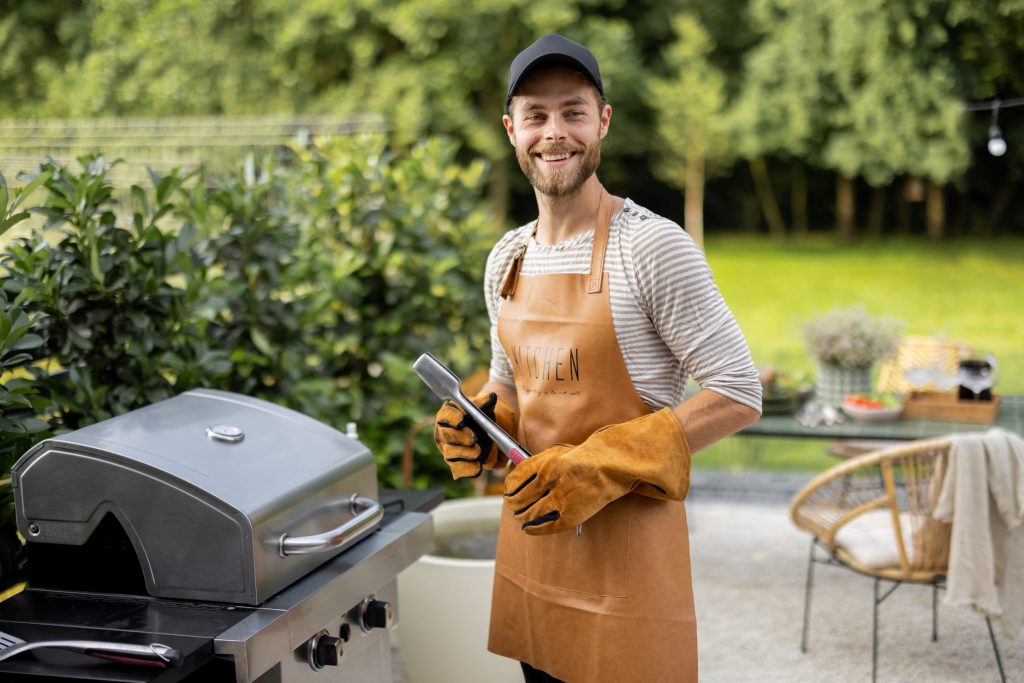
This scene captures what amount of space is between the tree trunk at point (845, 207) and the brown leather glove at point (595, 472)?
1126cm

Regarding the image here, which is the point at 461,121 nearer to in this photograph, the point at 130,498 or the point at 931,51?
the point at 931,51

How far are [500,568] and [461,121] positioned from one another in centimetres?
1044

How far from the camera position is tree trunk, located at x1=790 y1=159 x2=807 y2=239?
492 inches

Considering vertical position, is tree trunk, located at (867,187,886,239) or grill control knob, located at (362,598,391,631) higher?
tree trunk, located at (867,187,886,239)

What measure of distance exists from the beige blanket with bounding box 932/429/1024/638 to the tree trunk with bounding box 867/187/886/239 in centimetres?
958

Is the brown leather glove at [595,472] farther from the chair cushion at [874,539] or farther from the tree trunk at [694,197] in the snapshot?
the tree trunk at [694,197]

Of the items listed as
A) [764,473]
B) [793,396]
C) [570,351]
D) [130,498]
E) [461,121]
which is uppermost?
[461,121]

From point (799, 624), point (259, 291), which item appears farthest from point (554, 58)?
point (799, 624)

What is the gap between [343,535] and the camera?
163 centimetres

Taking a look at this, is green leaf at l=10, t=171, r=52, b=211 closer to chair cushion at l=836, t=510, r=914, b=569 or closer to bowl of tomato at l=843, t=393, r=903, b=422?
chair cushion at l=836, t=510, r=914, b=569

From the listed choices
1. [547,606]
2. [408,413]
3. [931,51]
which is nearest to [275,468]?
[547,606]

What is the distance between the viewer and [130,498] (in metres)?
1.52

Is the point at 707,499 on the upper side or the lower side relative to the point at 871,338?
lower

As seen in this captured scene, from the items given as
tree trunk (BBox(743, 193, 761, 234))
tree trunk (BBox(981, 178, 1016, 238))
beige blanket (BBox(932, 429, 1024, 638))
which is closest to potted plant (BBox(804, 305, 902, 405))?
beige blanket (BBox(932, 429, 1024, 638))
